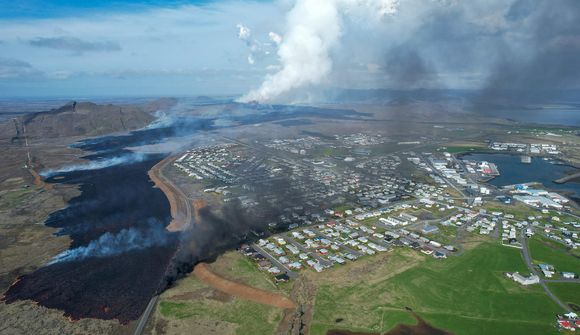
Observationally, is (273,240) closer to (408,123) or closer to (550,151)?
(550,151)

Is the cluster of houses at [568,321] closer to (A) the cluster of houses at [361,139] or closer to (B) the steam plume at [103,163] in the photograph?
(A) the cluster of houses at [361,139]

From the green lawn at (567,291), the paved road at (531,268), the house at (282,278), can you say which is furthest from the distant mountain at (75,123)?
the green lawn at (567,291)

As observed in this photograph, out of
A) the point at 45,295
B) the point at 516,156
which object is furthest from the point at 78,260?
the point at 516,156

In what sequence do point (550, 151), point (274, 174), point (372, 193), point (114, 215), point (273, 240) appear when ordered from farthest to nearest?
1. point (550, 151)
2. point (274, 174)
3. point (372, 193)
4. point (114, 215)
5. point (273, 240)

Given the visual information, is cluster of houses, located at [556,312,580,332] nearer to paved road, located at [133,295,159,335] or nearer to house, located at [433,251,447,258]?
house, located at [433,251,447,258]

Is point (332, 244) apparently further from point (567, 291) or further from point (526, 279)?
point (567, 291)
